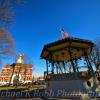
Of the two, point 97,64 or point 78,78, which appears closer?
point 78,78

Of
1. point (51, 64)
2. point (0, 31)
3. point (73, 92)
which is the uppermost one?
point (0, 31)

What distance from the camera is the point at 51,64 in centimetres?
2628

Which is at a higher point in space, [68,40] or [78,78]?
[68,40]

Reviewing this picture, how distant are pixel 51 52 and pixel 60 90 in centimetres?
586

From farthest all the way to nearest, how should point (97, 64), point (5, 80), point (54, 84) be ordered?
point (5, 80) < point (97, 64) < point (54, 84)

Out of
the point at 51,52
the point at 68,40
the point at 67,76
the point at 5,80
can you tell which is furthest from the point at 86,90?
the point at 5,80

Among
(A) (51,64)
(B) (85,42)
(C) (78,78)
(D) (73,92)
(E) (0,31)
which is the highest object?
(E) (0,31)

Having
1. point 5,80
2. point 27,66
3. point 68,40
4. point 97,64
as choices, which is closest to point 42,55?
point 68,40

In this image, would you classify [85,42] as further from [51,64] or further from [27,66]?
[27,66]

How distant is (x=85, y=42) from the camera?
66.8 feet

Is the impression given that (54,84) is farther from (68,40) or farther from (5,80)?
(5,80)

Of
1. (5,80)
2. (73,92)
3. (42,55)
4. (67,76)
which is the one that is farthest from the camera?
(5,80)

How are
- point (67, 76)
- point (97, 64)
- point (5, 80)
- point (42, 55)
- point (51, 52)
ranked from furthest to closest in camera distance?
point (5, 80), point (97, 64), point (42, 55), point (51, 52), point (67, 76)

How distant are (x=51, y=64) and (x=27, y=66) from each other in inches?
1575
